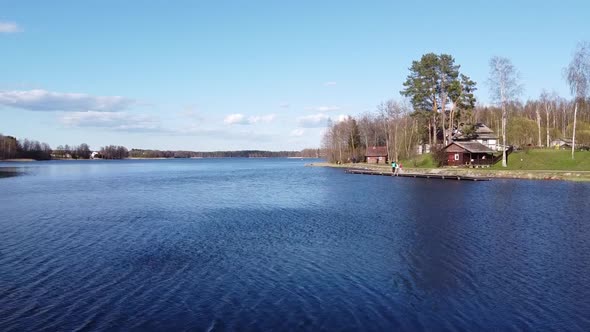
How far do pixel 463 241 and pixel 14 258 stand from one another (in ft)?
63.3

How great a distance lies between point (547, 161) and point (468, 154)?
1125cm

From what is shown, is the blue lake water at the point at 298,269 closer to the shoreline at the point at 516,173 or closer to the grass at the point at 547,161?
the shoreline at the point at 516,173

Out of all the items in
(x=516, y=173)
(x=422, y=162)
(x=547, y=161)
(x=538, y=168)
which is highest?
(x=547, y=161)

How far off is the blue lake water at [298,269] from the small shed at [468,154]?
3670 cm

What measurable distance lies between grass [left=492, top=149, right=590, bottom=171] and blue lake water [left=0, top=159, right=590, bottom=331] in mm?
30153

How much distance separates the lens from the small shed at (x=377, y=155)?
102438 millimetres

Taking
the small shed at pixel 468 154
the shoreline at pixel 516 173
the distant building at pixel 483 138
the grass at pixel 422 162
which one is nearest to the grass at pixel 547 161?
the small shed at pixel 468 154

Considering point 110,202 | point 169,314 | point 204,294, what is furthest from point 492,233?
point 110,202

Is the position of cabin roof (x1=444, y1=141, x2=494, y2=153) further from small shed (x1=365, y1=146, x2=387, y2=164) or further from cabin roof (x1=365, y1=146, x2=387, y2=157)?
cabin roof (x1=365, y1=146, x2=387, y2=157)

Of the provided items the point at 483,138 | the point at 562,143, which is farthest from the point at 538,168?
the point at 562,143

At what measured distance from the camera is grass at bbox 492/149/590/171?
57094 mm

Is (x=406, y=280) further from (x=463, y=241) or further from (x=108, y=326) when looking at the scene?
(x=108, y=326)

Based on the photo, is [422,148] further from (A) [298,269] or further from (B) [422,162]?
(A) [298,269]

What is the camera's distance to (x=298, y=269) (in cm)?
1584
